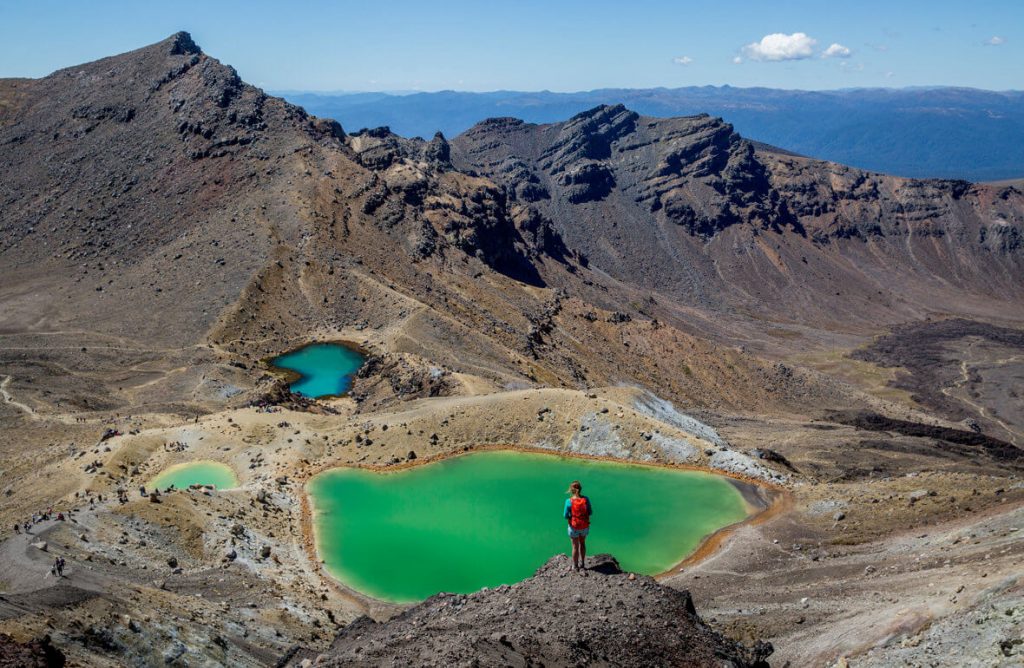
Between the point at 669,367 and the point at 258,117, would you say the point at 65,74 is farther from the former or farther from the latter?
the point at 669,367

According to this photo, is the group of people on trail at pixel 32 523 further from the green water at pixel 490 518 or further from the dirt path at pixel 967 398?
the dirt path at pixel 967 398

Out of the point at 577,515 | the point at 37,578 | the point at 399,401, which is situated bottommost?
the point at 399,401

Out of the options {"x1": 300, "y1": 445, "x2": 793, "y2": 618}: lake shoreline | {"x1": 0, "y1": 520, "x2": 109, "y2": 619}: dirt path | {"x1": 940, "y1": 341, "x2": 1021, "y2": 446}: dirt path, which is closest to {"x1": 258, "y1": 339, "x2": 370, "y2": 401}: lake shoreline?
{"x1": 300, "y1": 445, "x2": 793, "y2": 618}: lake shoreline

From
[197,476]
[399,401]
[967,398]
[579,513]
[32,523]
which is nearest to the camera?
[579,513]

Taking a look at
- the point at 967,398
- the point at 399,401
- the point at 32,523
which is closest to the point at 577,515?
the point at 32,523

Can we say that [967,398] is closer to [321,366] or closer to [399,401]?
[321,366]

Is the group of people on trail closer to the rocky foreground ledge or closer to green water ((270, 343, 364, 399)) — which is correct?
the rocky foreground ledge

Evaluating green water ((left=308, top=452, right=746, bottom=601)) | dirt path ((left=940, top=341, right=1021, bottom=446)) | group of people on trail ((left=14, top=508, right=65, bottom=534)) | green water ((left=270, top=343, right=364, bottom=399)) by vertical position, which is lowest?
dirt path ((left=940, top=341, right=1021, bottom=446))

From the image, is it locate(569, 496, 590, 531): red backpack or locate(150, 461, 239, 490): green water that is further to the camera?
locate(150, 461, 239, 490): green water
